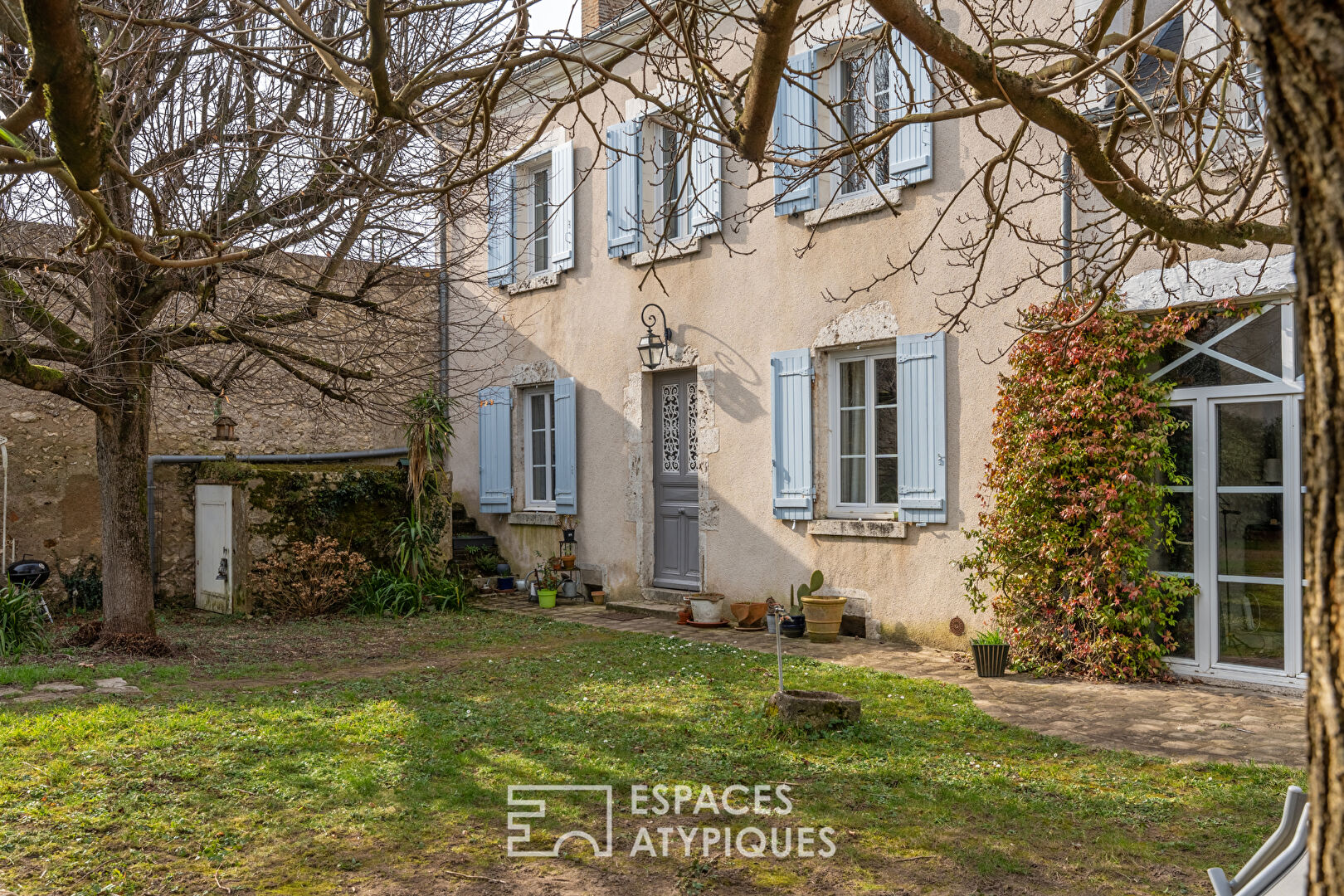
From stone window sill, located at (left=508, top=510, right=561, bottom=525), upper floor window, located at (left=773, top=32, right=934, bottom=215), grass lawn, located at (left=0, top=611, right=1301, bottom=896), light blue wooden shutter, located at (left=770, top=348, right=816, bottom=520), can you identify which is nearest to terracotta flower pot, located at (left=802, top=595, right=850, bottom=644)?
light blue wooden shutter, located at (left=770, top=348, right=816, bottom=520)

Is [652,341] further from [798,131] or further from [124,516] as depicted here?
[124,516]

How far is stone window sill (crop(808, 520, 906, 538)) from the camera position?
25.8ft

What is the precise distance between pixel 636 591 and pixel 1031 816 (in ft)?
21.6

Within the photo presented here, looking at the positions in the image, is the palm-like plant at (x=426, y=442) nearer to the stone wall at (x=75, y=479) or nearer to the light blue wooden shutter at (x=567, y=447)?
the stone wall at (x=75, y=479)

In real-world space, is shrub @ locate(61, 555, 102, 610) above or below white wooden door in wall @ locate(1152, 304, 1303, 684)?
below

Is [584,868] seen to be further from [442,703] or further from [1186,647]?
[1186,647]

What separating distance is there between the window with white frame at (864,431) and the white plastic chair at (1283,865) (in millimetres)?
5922

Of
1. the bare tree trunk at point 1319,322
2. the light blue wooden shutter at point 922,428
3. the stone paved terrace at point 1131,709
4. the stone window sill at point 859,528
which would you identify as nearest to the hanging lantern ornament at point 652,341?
the stone window sill at point 859,528

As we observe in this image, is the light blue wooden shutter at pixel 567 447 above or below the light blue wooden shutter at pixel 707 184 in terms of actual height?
below

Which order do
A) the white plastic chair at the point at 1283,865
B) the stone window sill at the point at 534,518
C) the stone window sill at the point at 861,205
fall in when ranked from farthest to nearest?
1. the stone window sill at the point at 534,518
2. the stone window sill at the point at 861,205
3. the white plastic chair at the point at 1283,865

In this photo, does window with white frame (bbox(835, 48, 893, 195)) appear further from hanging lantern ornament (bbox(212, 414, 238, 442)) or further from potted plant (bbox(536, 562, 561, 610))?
hanging lantern ornament (bbox(212, 414, 238, 442))

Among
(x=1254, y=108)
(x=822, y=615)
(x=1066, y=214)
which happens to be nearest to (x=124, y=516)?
(x=822, y=615)

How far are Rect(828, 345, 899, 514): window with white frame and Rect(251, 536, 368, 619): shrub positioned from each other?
187 inches

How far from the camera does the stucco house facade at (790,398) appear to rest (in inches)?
251
